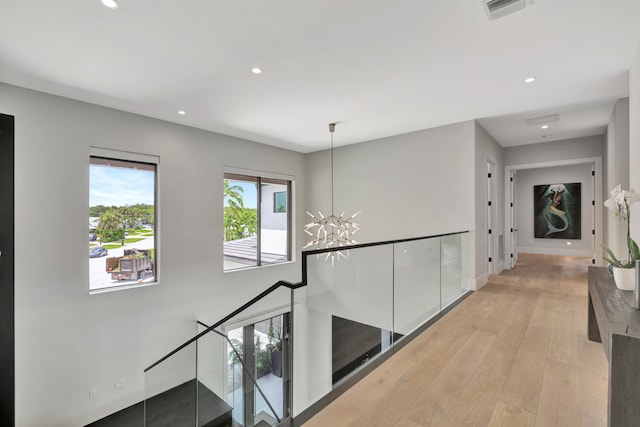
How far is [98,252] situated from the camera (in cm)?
408

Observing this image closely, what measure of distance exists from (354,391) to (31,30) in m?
3.79

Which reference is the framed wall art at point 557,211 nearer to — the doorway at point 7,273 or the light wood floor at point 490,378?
the light wood floor at point 490,378

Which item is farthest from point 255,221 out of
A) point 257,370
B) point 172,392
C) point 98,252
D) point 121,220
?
point 172,392

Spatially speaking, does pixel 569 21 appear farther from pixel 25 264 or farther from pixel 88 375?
pixel 88 375

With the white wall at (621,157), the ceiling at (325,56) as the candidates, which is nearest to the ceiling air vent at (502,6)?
the ceiling at (325,56)

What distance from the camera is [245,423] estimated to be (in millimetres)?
3602

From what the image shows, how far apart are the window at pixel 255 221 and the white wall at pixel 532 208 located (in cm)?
752

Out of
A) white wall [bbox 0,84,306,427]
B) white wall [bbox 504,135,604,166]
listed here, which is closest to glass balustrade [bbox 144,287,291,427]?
white wall [bbox 0,84,306,427]

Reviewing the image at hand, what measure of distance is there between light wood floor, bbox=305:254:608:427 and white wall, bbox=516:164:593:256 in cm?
634

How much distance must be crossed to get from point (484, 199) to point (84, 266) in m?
6.28

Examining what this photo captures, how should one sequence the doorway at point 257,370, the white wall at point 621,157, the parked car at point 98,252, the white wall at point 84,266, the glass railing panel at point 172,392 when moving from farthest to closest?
the glass railing panel at point 172,392, the parked car at point 98,252, the white wall at point 621,157, the white wall at point 84,266, the doorway at point 257,370

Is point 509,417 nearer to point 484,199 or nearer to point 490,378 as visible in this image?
point 490,378

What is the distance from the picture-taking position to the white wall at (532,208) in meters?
8.14

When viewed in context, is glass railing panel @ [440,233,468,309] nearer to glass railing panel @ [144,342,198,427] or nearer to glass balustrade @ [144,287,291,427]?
glass balustrade @ [144,287,291,427]
